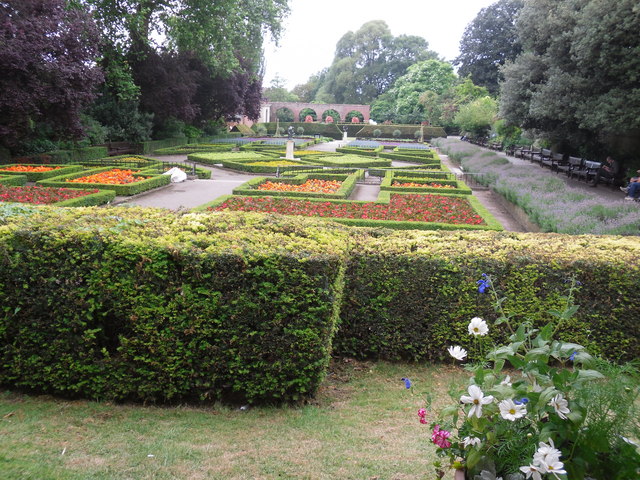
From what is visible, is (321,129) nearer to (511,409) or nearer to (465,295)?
(465,295)

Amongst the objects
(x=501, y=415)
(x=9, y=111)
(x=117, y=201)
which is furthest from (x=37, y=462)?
(x=9, y=111)

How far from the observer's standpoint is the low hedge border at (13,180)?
519 inches

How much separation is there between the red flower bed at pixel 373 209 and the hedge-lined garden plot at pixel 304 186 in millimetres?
888

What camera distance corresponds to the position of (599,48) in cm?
1269

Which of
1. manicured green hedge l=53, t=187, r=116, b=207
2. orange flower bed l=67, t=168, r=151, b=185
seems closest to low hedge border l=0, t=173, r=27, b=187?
orange flower bed l=67, t=168, r=151, b=185

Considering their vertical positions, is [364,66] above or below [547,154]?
above

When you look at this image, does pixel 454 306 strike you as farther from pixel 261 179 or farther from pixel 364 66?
pixel 364 66

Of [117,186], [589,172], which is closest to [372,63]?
[589,172]

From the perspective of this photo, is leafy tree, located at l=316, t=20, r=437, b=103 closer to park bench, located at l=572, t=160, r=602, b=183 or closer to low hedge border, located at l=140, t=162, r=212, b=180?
low hedge border, located at l=140, t=162, r=212, b=180

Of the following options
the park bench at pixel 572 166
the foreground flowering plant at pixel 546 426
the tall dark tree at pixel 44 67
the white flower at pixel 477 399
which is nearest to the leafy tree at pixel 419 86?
the park bench at pixel 572 166

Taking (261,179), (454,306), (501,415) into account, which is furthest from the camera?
(261,179)

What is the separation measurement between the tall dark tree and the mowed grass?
52.2 feet

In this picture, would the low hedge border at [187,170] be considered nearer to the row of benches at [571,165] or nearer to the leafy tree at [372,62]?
the row of benches at [571,165]

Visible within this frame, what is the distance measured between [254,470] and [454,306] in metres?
2.46
